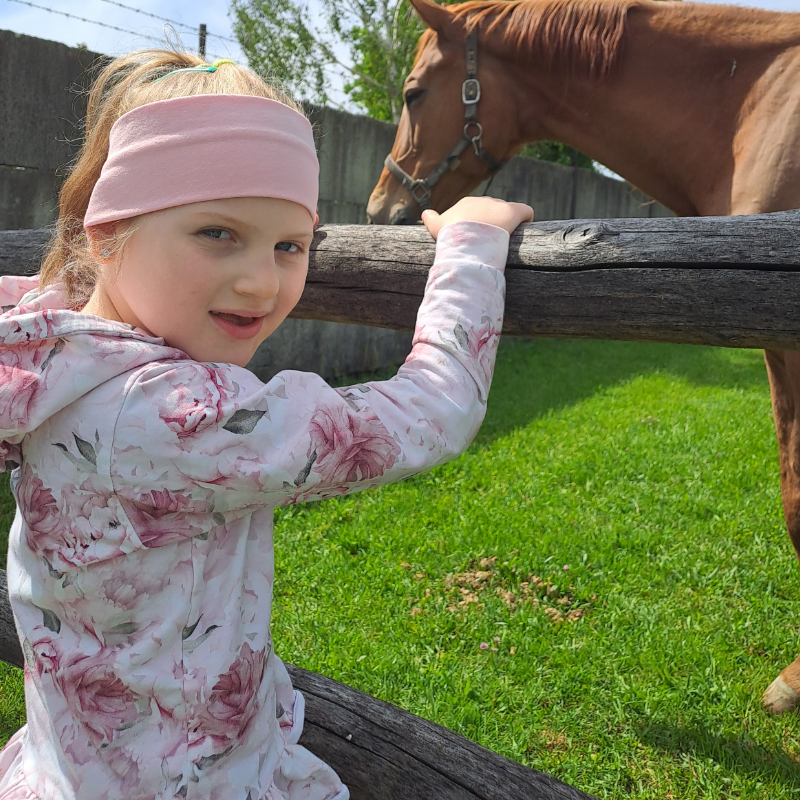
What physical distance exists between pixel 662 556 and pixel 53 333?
3179 millimetres

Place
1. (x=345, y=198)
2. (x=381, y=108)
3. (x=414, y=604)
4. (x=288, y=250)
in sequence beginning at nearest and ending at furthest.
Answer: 1. (x=288, y=250)
2. (x=414, y=604)
3. (x=345, y=198)
4. (x=381, y=108)

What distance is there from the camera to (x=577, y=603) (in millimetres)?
3146

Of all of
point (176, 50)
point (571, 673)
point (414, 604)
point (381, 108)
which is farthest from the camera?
point (381, 108)

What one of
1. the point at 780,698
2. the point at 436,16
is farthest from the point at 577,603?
the point at 436,16

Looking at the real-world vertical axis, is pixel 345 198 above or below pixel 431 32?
below

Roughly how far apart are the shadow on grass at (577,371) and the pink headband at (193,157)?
13.6 ft

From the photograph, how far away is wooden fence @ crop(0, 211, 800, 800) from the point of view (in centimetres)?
120

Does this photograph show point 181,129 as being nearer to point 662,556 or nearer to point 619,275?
point 619,275

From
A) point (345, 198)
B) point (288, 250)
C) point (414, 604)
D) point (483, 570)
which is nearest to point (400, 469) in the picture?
point (288, 250)

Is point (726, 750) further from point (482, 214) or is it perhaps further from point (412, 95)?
point (412, 95)

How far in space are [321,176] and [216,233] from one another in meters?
4.88

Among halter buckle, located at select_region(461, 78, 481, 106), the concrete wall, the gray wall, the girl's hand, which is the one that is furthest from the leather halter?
the girl's hand

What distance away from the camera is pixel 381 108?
1739 centimetres

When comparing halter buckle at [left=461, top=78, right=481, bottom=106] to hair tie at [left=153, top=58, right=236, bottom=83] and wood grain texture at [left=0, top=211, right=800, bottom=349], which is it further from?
hair tie at [left=153, top=58, right=236, bottom=83]
